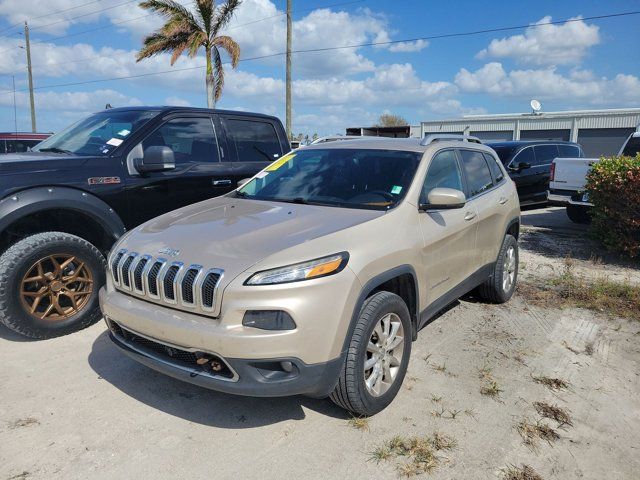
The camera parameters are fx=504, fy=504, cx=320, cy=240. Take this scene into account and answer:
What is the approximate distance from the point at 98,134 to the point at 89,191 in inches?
33.0

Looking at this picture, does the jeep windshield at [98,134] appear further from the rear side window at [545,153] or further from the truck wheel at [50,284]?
the rear side window at [545,153]

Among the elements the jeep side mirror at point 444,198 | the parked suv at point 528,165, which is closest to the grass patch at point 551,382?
the jeep side mirror at point 444,198

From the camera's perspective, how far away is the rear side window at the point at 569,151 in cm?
1355

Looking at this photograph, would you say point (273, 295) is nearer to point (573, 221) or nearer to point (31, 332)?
point (31, 332)

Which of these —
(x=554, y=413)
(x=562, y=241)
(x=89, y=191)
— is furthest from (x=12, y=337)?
(x=562, y=241)

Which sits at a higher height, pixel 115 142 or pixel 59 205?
pixel 115 142

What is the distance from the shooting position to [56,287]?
4.19 metres

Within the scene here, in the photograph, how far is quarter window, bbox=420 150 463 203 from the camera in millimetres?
3812

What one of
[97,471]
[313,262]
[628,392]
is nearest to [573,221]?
[628,392]

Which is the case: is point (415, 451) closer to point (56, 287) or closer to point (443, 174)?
point (443, 174)

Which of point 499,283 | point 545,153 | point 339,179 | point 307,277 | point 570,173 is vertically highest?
point 545,153

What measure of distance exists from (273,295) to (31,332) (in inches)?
102

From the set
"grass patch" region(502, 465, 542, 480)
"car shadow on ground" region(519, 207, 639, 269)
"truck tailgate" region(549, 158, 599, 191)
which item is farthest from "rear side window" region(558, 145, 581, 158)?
"grass patch" region(502, 465, 542, 480)

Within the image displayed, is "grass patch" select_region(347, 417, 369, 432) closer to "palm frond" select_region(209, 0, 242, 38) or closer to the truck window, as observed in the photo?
the truck window
